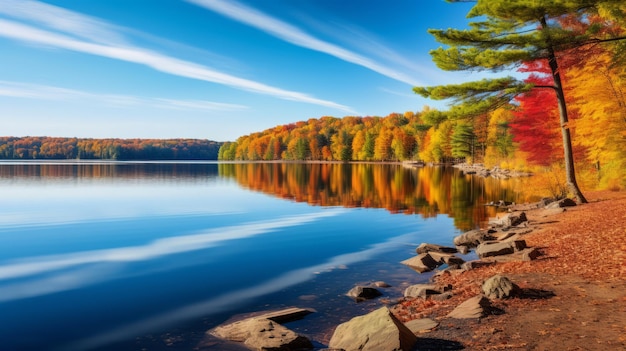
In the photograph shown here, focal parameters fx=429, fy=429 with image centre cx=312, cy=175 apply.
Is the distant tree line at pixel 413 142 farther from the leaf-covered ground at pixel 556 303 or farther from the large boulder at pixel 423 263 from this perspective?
the leaf-covered ground at pixel 556 303

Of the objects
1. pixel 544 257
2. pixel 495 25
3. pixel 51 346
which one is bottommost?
pixel 51 346

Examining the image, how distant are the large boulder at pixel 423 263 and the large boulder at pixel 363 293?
3.35 m

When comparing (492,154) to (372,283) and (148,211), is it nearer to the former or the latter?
(148,211)

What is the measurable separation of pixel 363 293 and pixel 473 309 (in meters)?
4.02

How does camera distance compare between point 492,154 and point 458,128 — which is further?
point 458,128

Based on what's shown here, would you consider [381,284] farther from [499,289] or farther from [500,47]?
[500,47]

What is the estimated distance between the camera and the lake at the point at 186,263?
35.8 feet

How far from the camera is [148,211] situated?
32656 mm

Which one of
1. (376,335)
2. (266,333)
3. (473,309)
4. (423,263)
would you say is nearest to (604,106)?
(423,263)

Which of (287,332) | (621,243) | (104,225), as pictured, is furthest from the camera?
(104,225)

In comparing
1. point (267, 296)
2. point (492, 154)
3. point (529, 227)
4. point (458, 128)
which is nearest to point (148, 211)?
point (267, 296)

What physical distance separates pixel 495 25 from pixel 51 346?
24334mm

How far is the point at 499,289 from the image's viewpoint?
33.0ft

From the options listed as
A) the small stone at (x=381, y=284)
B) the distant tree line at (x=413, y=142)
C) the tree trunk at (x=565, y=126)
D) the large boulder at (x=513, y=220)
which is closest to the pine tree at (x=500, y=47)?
the tree trunk at (x=565, y=126)
